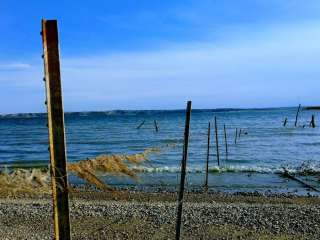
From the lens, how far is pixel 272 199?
1792 cm

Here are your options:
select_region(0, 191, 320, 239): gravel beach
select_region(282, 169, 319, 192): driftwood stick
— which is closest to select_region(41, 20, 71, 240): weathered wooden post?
select_region(0, 191, 320, 239): gravel beach

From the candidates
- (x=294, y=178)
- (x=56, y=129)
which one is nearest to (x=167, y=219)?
(x=56, y=129)

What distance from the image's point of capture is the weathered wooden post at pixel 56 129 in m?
4.53

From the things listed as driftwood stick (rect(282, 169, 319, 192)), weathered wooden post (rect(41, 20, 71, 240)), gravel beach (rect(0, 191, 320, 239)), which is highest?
weathered wooden post (rect(41, 20, 71, 240))

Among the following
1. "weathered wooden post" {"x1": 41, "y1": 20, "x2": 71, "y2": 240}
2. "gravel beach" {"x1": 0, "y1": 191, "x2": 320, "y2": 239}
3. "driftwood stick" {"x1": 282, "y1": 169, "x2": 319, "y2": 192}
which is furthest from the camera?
"driftwood stick" {"x1": 282, "y1": 169, "x2": 319, "y2": 192}

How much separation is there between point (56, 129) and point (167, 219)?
9171mm

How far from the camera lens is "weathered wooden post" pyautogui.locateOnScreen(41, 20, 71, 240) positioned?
4527 millimetres

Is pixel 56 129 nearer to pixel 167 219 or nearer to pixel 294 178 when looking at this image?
pixel 167 219

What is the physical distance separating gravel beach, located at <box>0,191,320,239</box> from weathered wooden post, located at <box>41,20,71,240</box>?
7.20 metres

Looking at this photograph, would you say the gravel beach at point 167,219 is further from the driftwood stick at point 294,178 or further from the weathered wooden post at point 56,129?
the weathered wooden post at point 56,129

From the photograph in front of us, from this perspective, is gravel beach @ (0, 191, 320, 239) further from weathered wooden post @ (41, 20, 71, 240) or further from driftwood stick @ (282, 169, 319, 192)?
weathered wooden post @ (41, 20, 71, 240)

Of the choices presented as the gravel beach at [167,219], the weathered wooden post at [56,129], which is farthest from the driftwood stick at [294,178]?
the weathered wooden post at [56,129]

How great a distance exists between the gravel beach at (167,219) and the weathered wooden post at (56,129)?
720 centimetres

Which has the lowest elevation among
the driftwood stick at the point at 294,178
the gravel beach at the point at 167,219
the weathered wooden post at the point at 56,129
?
the driftwood stick at the point at 294,178
